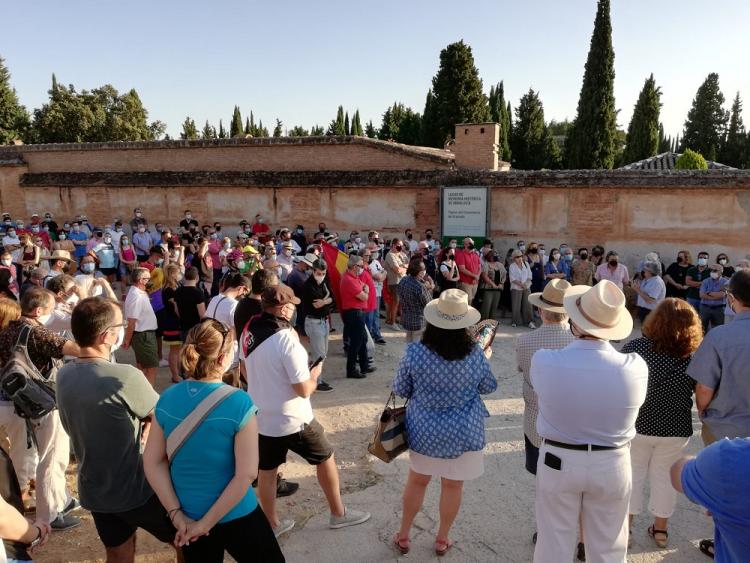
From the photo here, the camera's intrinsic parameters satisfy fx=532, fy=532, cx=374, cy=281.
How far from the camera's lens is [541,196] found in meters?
13.2

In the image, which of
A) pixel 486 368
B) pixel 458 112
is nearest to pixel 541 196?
pixel 486 368

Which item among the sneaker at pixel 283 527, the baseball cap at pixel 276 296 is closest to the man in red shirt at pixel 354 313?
the sneaker at pixel 283 527

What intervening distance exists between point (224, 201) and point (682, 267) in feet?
41.1

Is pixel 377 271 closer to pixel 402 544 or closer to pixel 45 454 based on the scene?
pixel 402 544

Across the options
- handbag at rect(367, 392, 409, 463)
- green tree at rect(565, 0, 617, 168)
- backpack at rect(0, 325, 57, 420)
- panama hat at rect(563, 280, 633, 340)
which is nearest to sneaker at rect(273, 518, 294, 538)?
handbag at rect(367, 392, 409, 463)

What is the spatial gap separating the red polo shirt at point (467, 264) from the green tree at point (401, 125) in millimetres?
28760

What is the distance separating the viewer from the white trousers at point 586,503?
2.87 meters

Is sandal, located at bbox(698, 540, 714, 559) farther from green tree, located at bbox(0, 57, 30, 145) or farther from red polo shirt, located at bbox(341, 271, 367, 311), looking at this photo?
green tree, located at bbox(0, 57, 30, 145)

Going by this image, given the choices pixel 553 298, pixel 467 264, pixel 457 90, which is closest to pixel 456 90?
pixel 457 90

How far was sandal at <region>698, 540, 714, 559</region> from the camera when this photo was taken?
3873 mm

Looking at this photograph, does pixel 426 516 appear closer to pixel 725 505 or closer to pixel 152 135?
pixel 725 505

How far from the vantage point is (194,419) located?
2465 mm

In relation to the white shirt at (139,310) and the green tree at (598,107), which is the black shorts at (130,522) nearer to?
the white shirt at (139,310)

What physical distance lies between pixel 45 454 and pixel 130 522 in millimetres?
1532
